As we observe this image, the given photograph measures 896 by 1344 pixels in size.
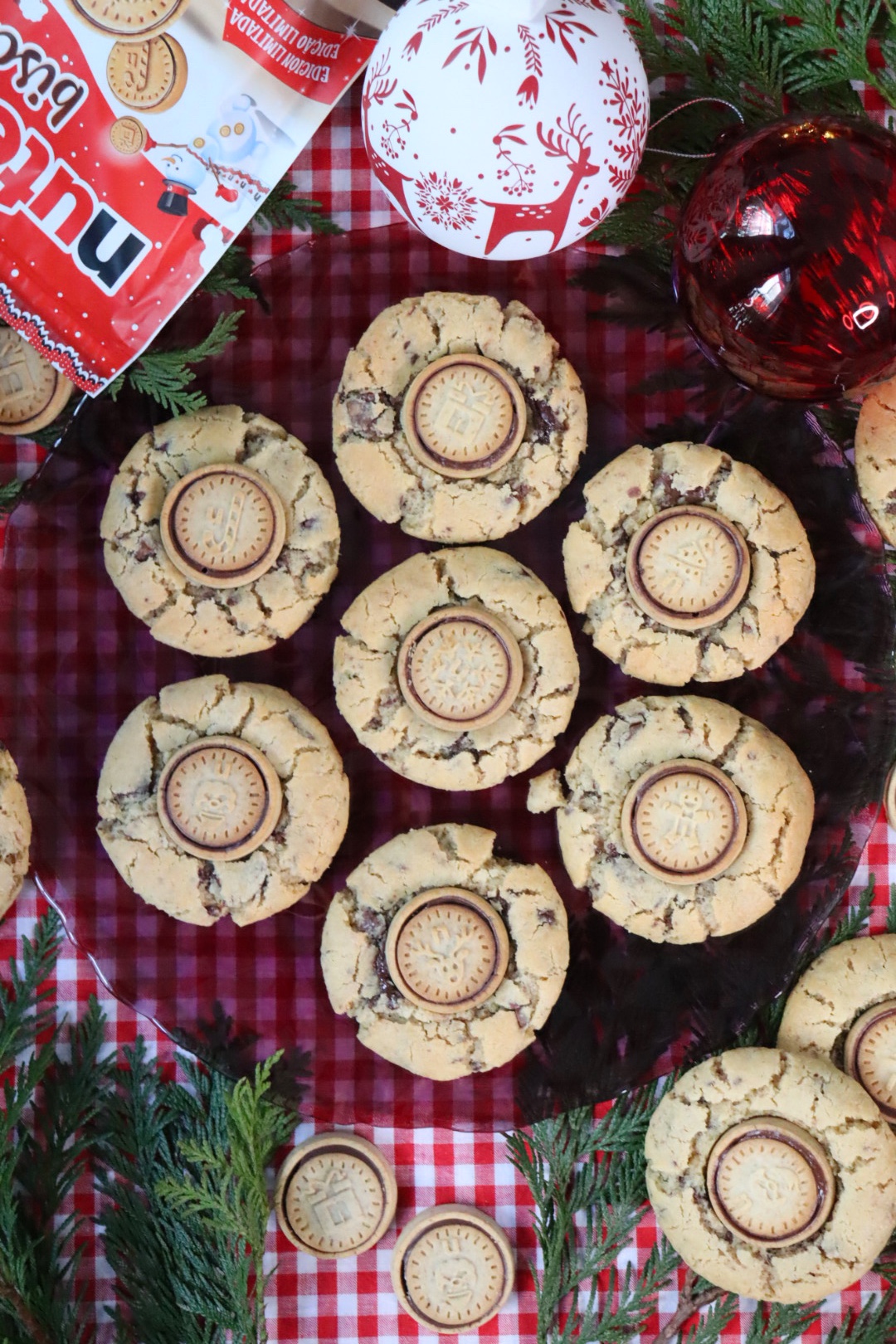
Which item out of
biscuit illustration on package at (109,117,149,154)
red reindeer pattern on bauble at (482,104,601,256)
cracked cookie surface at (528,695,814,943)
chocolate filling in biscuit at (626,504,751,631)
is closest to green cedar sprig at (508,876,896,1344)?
cracked cookie surface at (528,695,814,943)

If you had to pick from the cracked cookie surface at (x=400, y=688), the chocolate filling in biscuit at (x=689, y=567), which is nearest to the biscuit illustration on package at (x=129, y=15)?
the cracked cookie surface at (x=400, y=688)

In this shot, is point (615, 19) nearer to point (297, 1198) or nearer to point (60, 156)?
point (60, 156)

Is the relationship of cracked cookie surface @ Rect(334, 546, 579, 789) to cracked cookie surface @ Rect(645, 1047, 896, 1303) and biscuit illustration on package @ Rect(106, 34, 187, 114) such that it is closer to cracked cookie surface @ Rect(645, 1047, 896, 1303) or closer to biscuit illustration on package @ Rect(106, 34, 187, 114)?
cracked cookie surface @ Rect(645, 1047, 896, 1303)

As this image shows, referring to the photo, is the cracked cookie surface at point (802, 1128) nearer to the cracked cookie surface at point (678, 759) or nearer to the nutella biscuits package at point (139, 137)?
the cracked cookie surface at point (678, 759)

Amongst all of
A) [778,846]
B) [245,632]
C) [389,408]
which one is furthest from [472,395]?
[778,846]

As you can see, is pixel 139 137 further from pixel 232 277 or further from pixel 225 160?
pixel 232 277
